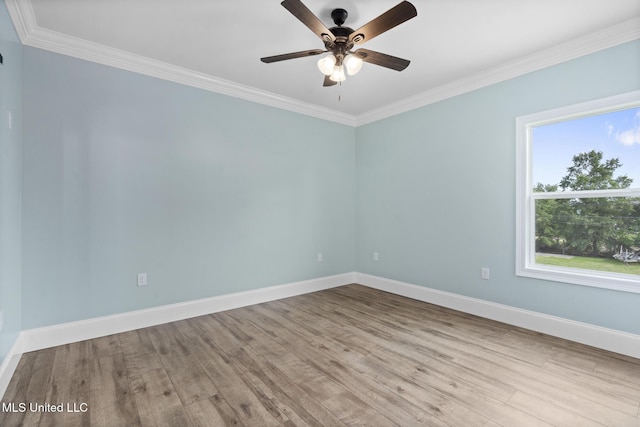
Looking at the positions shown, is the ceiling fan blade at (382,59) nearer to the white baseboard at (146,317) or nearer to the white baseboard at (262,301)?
the white baseboard at (262,301)

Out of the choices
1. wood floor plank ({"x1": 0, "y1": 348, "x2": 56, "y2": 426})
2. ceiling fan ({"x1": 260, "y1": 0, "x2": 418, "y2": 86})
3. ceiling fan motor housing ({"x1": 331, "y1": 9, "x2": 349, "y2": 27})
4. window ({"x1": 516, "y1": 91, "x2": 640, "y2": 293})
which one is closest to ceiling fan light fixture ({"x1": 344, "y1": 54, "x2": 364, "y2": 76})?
ceiling fan ({"x1": 260, "y1": 0, "x2": 418, "y2": 86})

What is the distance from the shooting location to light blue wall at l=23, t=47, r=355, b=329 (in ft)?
8.17

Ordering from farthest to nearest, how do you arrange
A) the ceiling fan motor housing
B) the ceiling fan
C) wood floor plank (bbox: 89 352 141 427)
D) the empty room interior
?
the ceiling fan motor housing, the empty room interior, the ceiling fan, wood floor plank (bbox: 89 352 141 427)

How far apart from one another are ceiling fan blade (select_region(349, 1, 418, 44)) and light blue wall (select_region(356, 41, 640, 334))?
1.86 metres

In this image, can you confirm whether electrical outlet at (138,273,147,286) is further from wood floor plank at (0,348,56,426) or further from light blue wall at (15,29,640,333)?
wood floor plank at (0,348,56,426)

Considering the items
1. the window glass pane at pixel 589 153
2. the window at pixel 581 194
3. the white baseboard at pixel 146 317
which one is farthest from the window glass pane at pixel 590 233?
the white baseboard at pixel 146 317

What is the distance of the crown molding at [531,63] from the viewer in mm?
2365

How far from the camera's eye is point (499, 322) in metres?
3.06

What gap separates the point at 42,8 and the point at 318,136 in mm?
3017

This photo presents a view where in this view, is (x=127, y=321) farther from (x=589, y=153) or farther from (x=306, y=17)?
(x=589, y=153)

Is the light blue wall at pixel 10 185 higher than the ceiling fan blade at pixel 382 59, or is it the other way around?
the ceiling fan blade at pixel 382 59

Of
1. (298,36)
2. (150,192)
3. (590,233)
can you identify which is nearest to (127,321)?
(150,192)

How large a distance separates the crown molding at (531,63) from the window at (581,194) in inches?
18.1

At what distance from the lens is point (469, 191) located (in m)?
3.38
